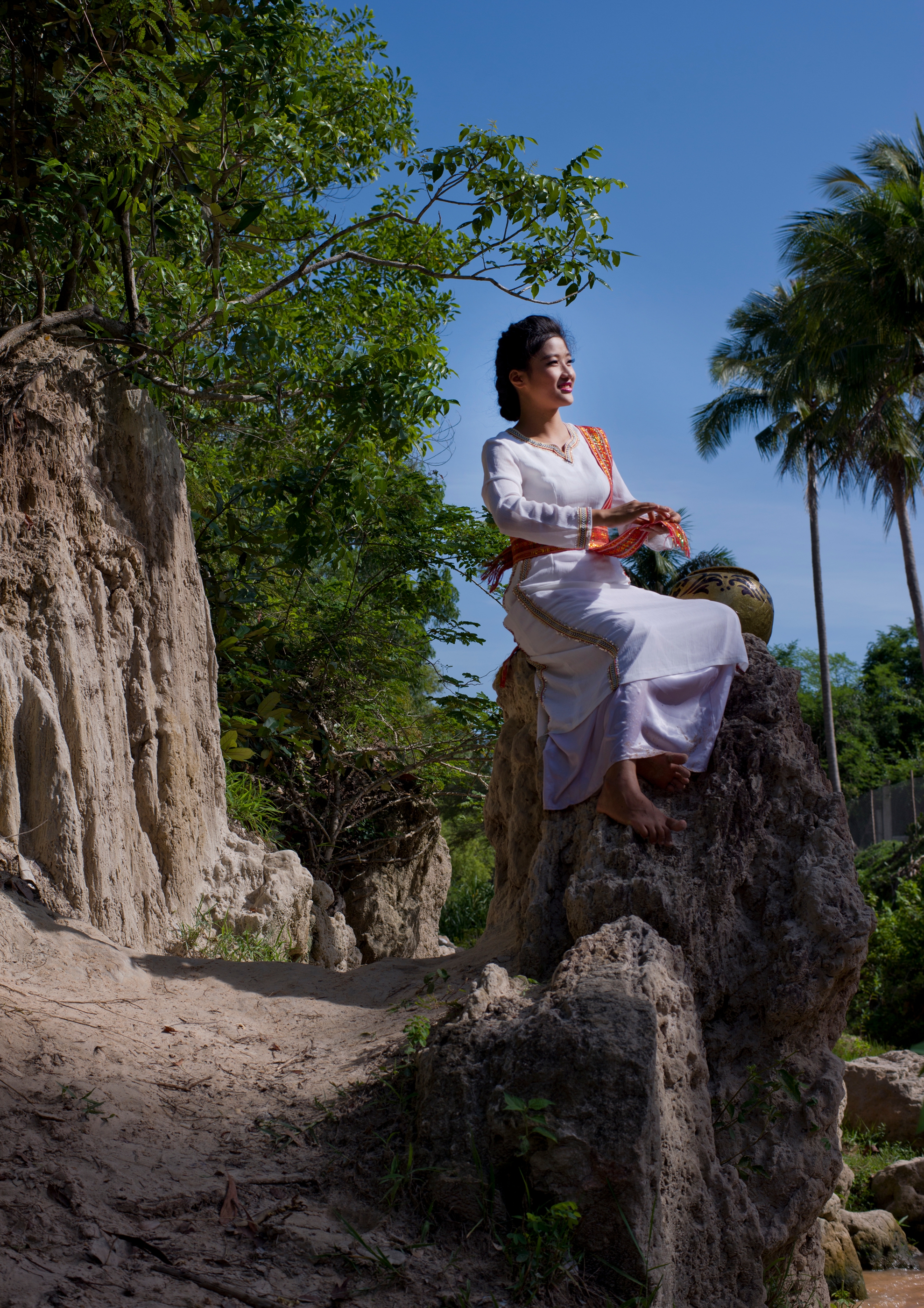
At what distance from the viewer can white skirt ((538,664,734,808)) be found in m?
3.63

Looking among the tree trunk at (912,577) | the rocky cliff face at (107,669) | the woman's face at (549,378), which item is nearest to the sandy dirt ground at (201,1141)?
the rocky cliff face at (107,669)

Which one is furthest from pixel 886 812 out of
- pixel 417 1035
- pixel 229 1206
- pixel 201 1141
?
pixel 229 1206

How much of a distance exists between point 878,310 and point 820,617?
649 centimetres

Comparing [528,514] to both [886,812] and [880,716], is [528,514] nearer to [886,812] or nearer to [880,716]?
[886,812]

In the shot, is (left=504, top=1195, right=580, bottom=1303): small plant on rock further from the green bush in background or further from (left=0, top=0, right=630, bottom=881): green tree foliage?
the green bush in background

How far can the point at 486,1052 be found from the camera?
2.93 metres

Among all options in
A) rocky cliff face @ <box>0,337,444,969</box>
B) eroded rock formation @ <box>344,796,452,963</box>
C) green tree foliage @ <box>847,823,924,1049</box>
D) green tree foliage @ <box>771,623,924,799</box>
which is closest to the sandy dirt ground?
rocky cliff face @ <box>0,337,444,969</box>

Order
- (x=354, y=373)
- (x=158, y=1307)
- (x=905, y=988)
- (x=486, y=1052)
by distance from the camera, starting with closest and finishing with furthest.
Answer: (x=158, y=1307) → (x=486, y=1052) → (x=354, y=373) → (x=905, y=988)

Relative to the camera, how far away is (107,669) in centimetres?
502

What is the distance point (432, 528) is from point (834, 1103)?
760 centimetres

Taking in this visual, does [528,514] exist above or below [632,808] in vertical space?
above

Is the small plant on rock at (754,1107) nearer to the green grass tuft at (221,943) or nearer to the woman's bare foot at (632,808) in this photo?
the woman's bare foot at (632,808)

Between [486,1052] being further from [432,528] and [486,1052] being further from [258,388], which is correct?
[432,528]

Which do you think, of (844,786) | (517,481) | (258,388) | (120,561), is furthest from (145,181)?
(844,786)
